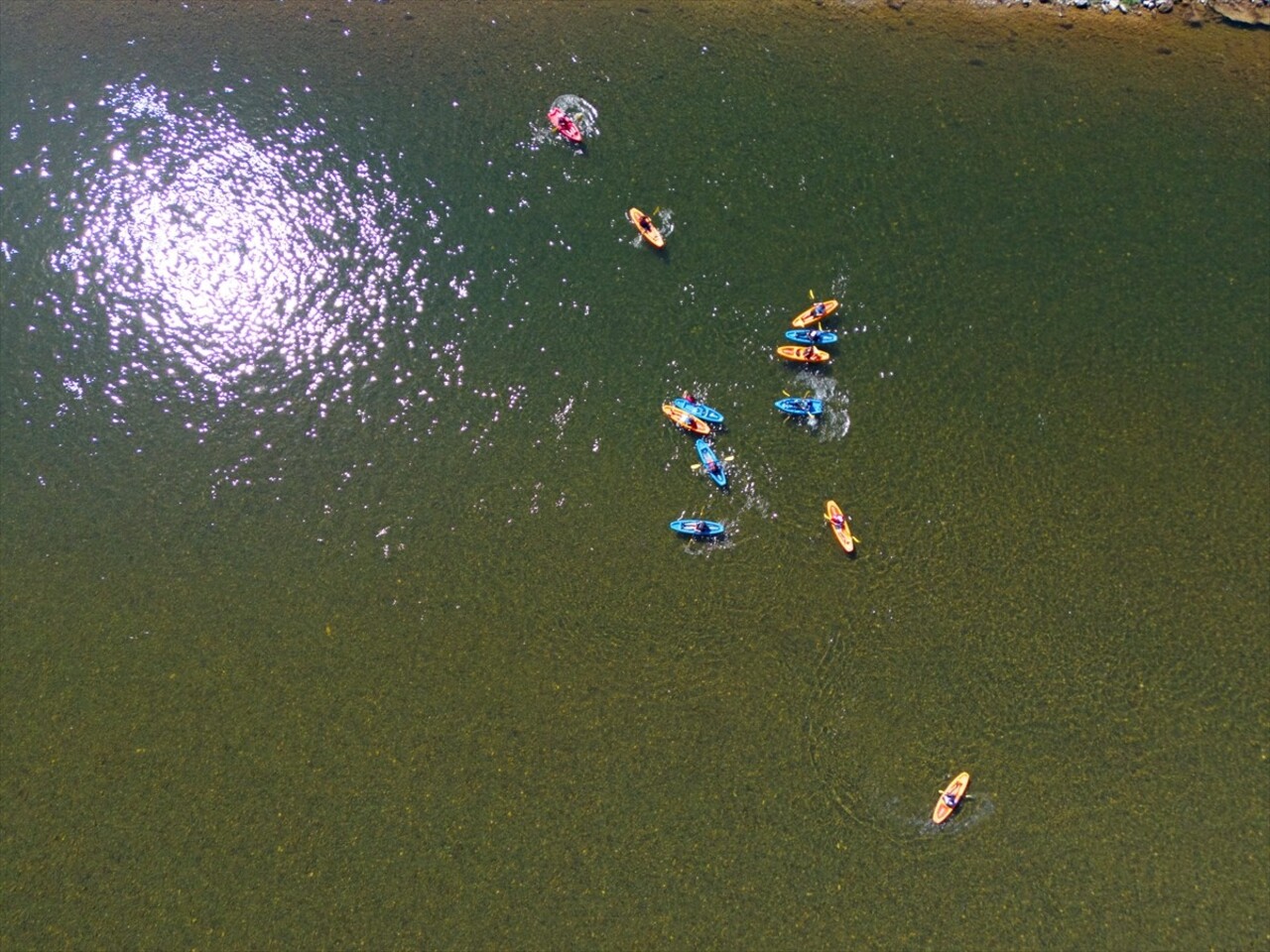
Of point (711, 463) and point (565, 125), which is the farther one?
point (565, 125)

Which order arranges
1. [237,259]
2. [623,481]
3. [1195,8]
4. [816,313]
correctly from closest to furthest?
[623,481]
[816,313]
[237,259]
[1195,8]

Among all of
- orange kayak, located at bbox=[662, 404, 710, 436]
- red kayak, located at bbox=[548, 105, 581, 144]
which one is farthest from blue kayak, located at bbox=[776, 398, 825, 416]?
red kayak, located at bbox=[548, 105, 581, 144]

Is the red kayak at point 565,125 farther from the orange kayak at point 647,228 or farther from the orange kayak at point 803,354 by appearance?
the orange kayak at point 803,354

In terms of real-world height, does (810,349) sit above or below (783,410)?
above

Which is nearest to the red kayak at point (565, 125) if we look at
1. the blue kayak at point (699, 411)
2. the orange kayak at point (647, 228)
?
the orange kayak at point (647, 228)

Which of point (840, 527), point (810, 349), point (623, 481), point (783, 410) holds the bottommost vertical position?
point (623, 481)

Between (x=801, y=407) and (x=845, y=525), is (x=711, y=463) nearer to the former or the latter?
(x=801, y=407)

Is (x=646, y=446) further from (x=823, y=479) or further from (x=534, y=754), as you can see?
(x=534, y=754)

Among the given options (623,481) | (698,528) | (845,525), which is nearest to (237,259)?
(623,481)
